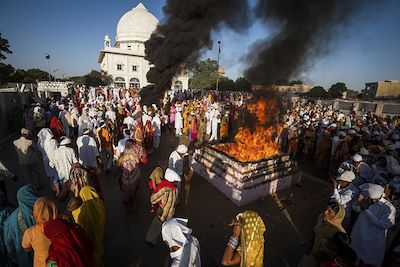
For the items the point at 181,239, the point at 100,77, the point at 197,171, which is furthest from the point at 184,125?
the point at 100,77

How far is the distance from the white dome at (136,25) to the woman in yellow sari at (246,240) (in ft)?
166

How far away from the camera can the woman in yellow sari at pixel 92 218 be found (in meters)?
2.98

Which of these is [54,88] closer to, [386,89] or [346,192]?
[346,192]

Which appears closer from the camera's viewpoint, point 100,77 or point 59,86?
point 59,86

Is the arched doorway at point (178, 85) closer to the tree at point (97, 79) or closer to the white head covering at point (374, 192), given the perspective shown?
the tree at point (97, 79)

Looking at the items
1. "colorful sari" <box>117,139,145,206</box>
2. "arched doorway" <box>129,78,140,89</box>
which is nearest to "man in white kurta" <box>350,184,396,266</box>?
"colorful sari" <box>117,139,145,206</box>

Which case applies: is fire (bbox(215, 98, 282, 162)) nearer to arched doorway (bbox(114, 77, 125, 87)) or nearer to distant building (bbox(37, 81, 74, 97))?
distant building (bbox(37, 81, 74, 97))

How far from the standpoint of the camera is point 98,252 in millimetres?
3100

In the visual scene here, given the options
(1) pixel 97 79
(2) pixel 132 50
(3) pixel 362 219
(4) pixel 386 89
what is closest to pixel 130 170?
(3) pixel 362 219

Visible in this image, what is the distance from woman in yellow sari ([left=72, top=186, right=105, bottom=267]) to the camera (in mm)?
2984

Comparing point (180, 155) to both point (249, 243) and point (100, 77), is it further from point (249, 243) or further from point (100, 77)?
point (100, 77)

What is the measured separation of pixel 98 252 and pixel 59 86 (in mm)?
26560

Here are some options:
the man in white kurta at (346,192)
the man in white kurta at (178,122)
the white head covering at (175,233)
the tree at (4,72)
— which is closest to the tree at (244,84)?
the man in white kurta at (178,122)

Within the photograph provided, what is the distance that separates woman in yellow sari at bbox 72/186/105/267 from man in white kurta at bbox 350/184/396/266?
12.6 ft
